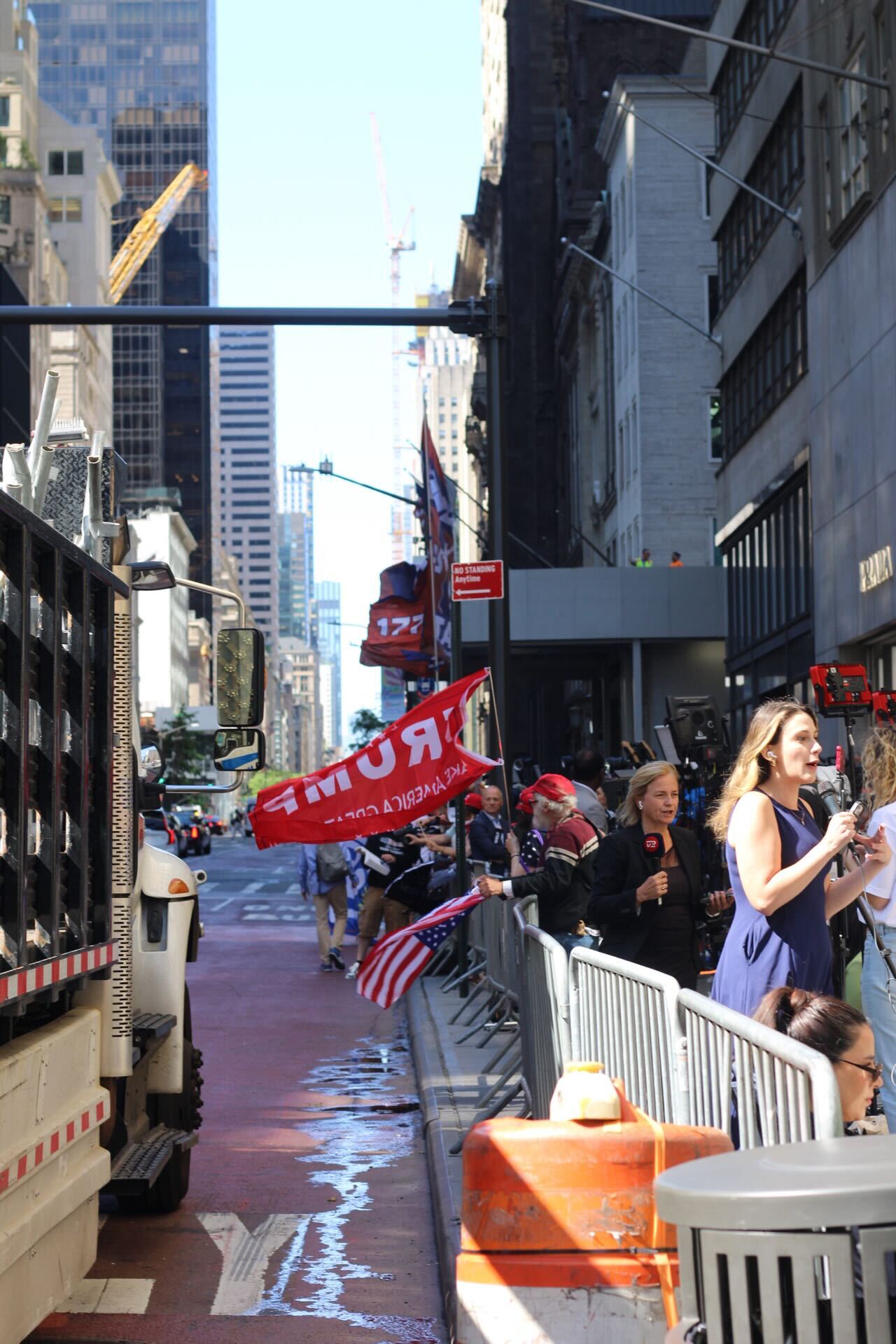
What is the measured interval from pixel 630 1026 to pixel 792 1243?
308 centimetres

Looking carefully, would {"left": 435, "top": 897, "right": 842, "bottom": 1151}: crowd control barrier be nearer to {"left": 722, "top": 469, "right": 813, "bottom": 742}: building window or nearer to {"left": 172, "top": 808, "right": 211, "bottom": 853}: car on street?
{"left": 722, "top": 469, "right": 813, "bottom": 742}: building window

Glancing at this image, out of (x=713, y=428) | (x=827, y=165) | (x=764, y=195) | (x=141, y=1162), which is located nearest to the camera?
(x=141, y=1162)

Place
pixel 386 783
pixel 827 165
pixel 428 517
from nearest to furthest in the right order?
pixel 386 783
pixel 428 517
pixel 827 165

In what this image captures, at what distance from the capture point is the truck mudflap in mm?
5164

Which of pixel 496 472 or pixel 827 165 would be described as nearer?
pixel 496 472

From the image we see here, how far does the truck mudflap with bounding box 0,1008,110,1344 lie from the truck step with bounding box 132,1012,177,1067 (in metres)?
1.06

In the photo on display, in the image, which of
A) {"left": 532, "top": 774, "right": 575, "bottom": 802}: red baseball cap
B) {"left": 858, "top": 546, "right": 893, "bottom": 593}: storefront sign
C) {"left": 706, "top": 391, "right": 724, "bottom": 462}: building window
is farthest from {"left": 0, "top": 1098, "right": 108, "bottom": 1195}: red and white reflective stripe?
{"left": 706, "top": 391, "right": 724, "bottom": 462}: building window

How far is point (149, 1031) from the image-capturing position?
297 inches

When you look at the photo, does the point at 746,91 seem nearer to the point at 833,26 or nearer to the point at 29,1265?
the point at 833,26

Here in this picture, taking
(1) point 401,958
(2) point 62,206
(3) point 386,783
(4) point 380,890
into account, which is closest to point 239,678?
(3) point 386,783

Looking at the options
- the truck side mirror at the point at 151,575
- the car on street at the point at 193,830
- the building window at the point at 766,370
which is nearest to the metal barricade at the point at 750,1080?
the truck side mirror at the point at 151,575

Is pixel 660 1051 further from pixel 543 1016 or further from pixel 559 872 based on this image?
pixel 559 872

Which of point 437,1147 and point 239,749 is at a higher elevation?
point 239,749

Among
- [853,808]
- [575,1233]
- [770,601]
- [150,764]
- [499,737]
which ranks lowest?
[575,1233]
